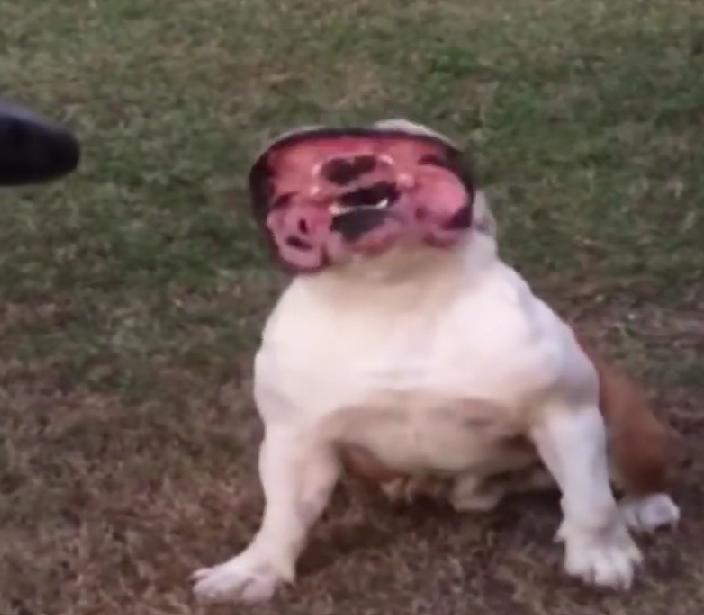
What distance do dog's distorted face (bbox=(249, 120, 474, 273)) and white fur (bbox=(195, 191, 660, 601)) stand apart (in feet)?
0.10

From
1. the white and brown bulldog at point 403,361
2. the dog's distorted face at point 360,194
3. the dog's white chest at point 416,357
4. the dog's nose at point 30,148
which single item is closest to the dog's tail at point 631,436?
the white and brown bulldog at point 403,361

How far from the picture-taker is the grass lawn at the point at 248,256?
1.46 meters

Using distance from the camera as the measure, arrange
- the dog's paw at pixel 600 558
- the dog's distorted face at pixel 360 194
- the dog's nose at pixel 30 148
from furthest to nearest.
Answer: the dog's paw at pixel 600 558
the dog's distorted face at pixel 360 194
the dog's nose at pixel 30 148

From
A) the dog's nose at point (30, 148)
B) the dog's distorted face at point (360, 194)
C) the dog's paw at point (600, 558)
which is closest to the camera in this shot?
the dog's nose at point (30, 148)

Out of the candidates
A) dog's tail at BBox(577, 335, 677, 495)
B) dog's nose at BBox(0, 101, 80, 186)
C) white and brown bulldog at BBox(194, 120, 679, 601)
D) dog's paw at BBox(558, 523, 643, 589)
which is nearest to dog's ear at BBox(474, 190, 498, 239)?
white and brown bulldog at BBox(194, 120, 679, 601)

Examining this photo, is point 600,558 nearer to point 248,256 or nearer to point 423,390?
point 423,390

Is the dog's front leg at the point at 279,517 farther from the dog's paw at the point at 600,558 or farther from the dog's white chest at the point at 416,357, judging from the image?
the dog's paw at the point at 600,558

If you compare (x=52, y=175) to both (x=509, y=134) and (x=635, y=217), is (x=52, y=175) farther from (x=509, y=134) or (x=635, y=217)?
(x=509, y=134)

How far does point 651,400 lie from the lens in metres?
1.70

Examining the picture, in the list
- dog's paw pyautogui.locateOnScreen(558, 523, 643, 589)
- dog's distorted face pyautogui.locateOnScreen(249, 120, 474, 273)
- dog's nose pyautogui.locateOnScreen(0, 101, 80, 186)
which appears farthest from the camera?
dog's paw pyautogui.locateOnScreen(558, 523, 643, 589)

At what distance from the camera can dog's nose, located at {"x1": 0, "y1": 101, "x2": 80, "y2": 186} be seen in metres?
1.02

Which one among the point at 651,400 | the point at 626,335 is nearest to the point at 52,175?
the point at 651,400

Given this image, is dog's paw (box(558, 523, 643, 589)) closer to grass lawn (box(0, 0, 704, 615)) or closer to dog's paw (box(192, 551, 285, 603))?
grass lawn (box(0, 0, 704, 615))

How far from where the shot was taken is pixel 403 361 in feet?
4.39
